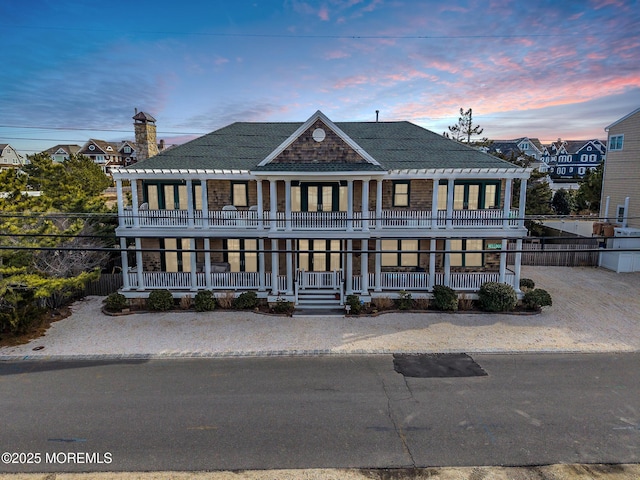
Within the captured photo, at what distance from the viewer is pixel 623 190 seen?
28.5 metres

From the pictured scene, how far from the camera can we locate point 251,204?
786 inches

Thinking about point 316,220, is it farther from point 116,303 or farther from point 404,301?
point 116,303

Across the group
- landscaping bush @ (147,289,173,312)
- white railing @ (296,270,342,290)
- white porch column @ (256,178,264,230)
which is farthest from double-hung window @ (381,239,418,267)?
landscaping bush @ (147,289,173,312)

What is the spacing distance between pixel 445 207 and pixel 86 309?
18.7 m

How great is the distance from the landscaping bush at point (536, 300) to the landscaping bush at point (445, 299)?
3.34m

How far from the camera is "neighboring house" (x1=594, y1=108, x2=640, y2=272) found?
2516 cm

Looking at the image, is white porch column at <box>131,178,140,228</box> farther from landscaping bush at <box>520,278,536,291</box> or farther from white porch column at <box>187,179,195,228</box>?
landscaping bush at <box>520,278,536,291</box>

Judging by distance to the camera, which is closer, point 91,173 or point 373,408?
point 373,408

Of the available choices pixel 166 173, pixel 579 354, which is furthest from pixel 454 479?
pixel 166 173

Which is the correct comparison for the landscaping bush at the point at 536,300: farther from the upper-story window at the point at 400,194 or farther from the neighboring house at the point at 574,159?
the neighboring house at the point at 574,159

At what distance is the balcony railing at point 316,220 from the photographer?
1869 centimetres

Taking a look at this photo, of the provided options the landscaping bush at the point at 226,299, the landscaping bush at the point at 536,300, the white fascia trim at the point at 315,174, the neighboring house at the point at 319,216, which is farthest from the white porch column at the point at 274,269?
the landscaping bush at the point at 536,300

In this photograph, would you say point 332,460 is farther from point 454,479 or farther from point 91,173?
point 91,173

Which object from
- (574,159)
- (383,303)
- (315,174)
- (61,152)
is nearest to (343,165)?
(315,174)
